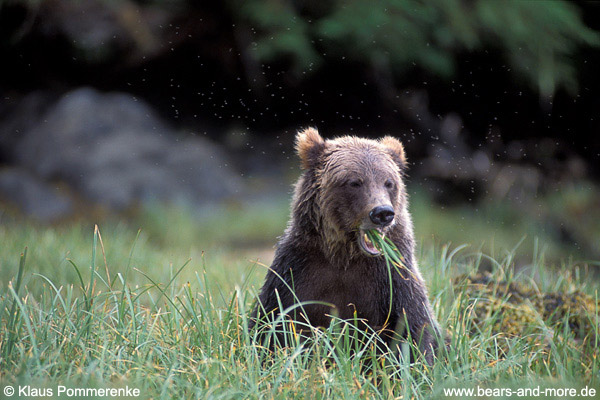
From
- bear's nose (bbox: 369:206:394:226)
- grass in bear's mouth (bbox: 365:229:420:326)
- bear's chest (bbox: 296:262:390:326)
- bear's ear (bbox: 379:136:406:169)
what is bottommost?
bear's chest (bbox: 296:262:390:326)

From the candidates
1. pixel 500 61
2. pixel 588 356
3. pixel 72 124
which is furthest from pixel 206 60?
pixel 588 356

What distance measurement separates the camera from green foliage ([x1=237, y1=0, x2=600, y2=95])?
677cm

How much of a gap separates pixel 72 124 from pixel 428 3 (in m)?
4.29

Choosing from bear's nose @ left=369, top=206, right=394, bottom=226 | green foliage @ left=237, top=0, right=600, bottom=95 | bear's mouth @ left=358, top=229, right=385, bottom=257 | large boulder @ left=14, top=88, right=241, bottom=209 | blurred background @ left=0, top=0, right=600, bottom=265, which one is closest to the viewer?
bear's nose @ left=369, top=206, right=394, bottom=226

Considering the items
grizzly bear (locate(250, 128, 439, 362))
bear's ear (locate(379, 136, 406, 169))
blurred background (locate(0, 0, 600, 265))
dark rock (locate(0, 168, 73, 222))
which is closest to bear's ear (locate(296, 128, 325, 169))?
grizzly bear (locate(250, 128, 439, 362))

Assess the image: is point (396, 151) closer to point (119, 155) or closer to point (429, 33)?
point (429, 33)

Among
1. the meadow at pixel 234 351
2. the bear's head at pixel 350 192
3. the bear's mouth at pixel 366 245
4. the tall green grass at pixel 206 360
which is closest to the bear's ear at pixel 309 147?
the bear's head at pixel 350 192

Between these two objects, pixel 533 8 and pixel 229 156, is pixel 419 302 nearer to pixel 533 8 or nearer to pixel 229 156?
pixel 533 8

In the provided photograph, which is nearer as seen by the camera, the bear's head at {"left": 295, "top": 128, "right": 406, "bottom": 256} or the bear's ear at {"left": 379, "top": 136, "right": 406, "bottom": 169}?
the bear's head at {"left": 295, "top": 128, "right": 406, "bottom": 256}

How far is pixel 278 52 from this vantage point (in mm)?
7695

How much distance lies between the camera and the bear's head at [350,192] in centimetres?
325

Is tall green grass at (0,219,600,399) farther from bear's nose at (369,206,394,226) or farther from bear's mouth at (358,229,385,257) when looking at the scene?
bear's nose at (369,206,394,226)

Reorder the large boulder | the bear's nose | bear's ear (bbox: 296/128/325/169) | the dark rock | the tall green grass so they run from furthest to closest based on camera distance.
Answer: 1. the large boulder
2. the dark rock
3. bear's ear (bbox: 296/128/325/169)
4. the bear's nose
5. the tall green grass

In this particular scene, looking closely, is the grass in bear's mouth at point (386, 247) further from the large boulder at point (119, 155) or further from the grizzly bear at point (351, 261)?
the large boulder at point (119, 155)
